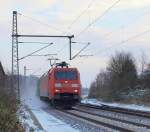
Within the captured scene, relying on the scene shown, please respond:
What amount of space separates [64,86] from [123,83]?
97.6ft

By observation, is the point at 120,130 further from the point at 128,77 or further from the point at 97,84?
the point at 97,84

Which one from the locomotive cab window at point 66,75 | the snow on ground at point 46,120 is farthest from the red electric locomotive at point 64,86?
the snow on ground at point 46,120

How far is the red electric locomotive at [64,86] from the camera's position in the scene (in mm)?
39406

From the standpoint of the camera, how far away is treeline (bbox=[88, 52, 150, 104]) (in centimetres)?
5376

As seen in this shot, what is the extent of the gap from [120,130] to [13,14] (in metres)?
29.3

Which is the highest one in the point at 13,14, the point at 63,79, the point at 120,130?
the point at 13,14

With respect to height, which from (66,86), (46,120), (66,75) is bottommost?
(46,120)

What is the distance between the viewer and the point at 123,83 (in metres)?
68.7

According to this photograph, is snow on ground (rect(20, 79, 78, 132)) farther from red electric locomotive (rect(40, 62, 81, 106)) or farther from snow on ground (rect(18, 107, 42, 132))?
red electric locomotive (rect(40, 62, 81, 106))

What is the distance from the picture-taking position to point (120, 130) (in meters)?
19.1

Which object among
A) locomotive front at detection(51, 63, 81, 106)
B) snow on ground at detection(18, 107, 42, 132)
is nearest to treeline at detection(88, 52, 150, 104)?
locomotive front at detection(51, 63, 81, 106)

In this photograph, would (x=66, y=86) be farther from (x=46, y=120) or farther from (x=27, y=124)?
(x=27, y=124)

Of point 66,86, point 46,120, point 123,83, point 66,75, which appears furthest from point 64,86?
point 123,83

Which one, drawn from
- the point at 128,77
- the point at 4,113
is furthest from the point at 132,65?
the point at 4,113
